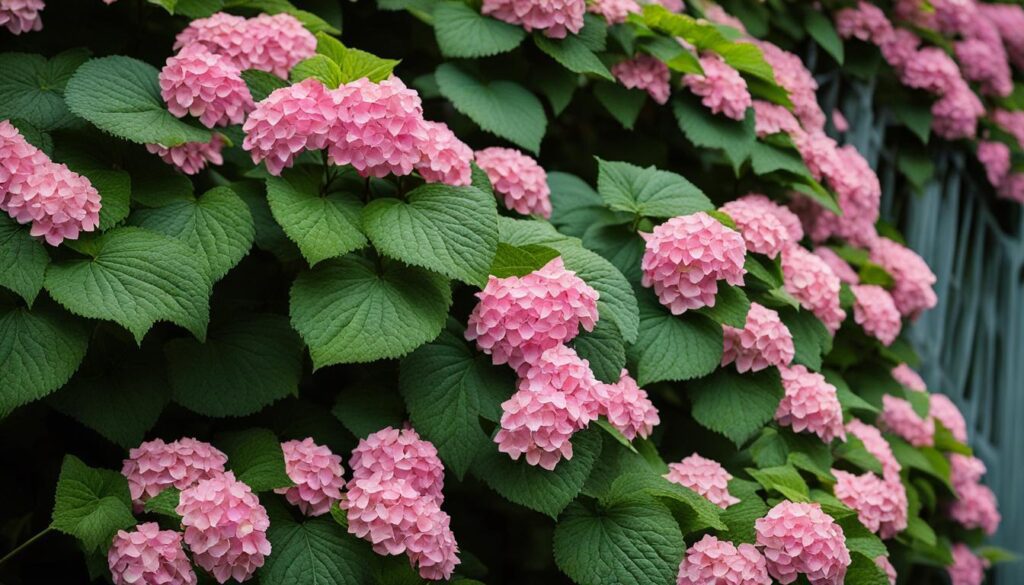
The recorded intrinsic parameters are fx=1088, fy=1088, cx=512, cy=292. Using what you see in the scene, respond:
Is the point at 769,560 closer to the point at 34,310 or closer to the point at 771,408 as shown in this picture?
the point at 771,408

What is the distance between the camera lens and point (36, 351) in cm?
175

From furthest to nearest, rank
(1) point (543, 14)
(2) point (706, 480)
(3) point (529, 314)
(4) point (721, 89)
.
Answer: (4) point (721, 89)
(1) point (543, 14)
(2) point (706, 480)
(3) point (529, 314)

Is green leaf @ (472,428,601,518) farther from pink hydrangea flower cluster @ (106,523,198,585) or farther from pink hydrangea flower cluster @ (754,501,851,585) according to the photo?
pink hydrangea flower cluster @ (106,523,198,585)

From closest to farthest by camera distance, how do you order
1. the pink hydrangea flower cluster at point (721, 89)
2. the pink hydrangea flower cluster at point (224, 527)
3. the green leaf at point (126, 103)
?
the pink hydrangea flower cluster at point (224, 527)
the green leaf at point (126, 103)
the pink hydrangea flower cluster at point (721, 89)

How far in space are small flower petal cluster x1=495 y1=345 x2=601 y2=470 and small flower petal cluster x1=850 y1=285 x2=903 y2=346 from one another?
1256mm

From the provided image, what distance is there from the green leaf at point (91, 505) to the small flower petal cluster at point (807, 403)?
137 cm

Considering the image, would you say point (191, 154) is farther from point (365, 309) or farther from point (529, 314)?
point (529, 314)

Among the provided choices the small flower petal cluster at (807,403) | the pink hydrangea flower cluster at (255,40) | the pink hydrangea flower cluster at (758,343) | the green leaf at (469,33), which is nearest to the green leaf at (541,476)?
the pink hydrangea flower cluster at (758,343)

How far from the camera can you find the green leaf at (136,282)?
5.73 ft

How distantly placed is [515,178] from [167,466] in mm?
967

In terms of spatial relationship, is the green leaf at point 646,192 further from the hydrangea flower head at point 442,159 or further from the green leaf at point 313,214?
the green leaf at point 313,214

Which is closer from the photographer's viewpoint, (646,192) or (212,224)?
(212,224)

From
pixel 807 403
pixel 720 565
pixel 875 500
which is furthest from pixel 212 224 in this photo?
pixel 875 500

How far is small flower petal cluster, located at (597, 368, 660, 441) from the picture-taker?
6.72 feet
